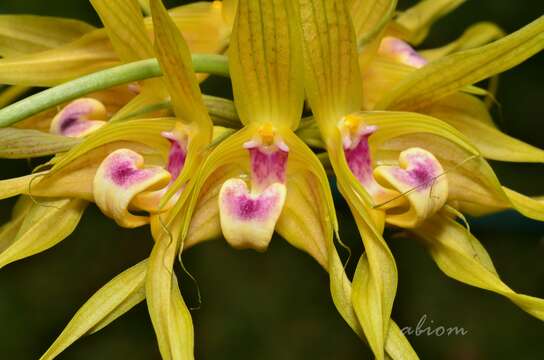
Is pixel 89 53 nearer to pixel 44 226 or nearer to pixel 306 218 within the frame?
pixel 44 226

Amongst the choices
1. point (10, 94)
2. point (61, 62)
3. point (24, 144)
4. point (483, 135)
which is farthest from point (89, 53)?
point (483, 135)

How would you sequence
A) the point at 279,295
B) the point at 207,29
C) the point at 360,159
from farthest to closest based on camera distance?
the point at 279,295 < the point at 207,29 < the point at 360,159

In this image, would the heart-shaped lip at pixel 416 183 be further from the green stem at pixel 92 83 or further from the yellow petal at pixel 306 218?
the green stem at pixel 92 83

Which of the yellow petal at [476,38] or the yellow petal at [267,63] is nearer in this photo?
the yellow petal at [267,63]

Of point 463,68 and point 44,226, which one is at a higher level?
point 463,68

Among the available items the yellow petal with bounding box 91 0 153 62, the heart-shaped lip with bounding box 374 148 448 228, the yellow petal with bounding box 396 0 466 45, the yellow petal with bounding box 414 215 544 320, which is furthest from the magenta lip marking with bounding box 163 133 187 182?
the yellow petal with bounding box 396 0 466 45

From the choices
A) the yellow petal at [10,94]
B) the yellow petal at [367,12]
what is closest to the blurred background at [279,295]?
the yellow petal at [10,94]

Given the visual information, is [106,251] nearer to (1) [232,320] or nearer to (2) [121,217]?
(1) [232,320]
